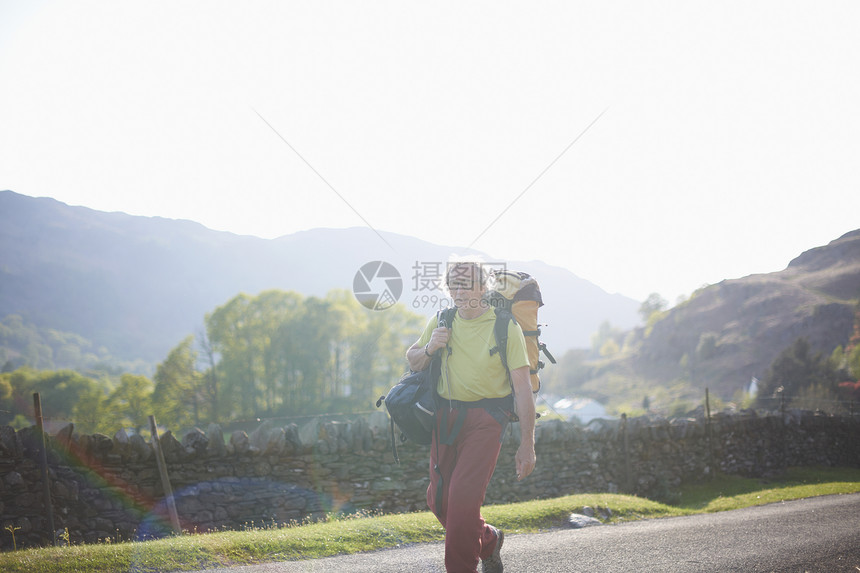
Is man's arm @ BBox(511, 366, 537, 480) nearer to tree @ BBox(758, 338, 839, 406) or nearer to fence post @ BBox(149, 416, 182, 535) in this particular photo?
fence post @ BBox(149, 416, 182, 535)

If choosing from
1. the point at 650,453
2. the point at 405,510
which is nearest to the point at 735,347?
the point at 650,453

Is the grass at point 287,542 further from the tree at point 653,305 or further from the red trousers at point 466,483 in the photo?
the tree at point 653,305

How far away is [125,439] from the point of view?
8180 millimetres

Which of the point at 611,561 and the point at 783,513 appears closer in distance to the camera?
the point at 611,561

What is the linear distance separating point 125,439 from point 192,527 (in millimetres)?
1654

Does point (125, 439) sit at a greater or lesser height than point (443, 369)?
lesser

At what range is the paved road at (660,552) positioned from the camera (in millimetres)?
4688

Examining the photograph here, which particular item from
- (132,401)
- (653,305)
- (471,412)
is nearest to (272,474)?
(471,412)

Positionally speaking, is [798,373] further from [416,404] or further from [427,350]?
[416,404]

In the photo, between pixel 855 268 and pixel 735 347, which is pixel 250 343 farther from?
pixel 855 268

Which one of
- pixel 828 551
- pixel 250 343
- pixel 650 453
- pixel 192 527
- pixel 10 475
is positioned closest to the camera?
pixel 828 551

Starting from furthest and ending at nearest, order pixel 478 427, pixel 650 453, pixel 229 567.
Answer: pixel 650 453
pixel 229 567
pixel 478 427

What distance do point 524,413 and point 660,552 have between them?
3.08 m

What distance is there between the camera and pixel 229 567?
4656mm
